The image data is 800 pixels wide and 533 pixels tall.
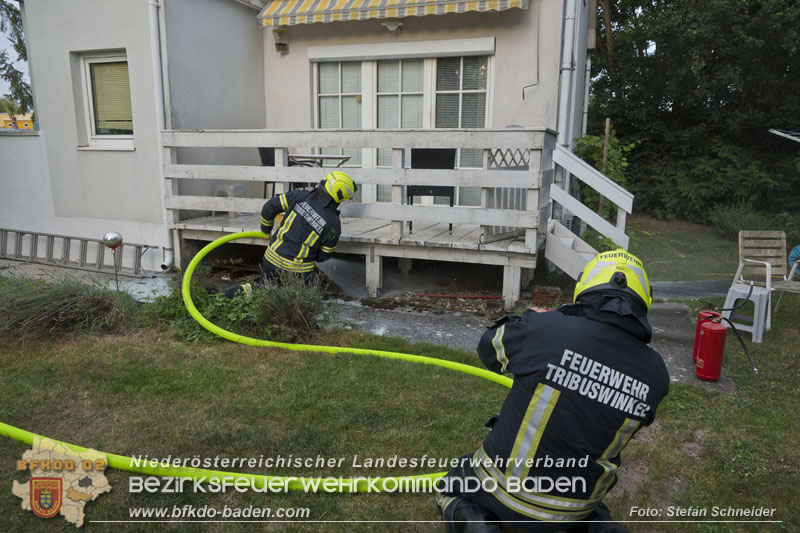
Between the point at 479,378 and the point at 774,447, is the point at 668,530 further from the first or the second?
the point at 479,378

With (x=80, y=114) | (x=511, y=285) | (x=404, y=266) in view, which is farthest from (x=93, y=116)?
(x=511, y=285)

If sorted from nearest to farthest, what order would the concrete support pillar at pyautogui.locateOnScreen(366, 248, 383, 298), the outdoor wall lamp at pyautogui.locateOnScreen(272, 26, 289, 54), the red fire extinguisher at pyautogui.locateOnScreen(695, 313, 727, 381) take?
the red fire extinguisher at pyautogui.locateOnScreen(695, 313, 727, 381) < the concrete support pillar at pyautogui.locateOnScreen(366, 248, 383, 298) < the outdoor wall lamp at pyautogui.locateOnScreen(272, 26, 289, 54)

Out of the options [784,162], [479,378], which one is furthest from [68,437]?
[784,162]

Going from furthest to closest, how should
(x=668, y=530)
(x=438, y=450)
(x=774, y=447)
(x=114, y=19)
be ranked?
(x=114, y=19) → (x=774, y=447) → (x=438, y=450) → (x=668, y=530)

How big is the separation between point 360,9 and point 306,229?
3258mm

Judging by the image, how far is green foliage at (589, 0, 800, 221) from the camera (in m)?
13.1

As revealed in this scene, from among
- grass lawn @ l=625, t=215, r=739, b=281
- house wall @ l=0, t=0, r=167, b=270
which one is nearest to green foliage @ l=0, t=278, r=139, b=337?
house wall @ l=0, t=0, r=167, b=270

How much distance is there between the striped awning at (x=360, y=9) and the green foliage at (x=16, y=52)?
845cm

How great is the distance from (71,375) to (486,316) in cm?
364

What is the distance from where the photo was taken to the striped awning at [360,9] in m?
6.39

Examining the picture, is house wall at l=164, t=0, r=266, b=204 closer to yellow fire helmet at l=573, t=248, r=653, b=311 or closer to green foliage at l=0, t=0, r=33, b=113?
yellow fire helmet at l=573, t=248, r=653, b=311

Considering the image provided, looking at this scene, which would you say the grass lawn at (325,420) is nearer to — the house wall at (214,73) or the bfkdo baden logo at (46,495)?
the bfkdo baden logo at (46,495)

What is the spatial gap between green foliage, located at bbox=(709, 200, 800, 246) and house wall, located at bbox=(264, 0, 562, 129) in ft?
22.8

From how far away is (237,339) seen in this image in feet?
14.5
